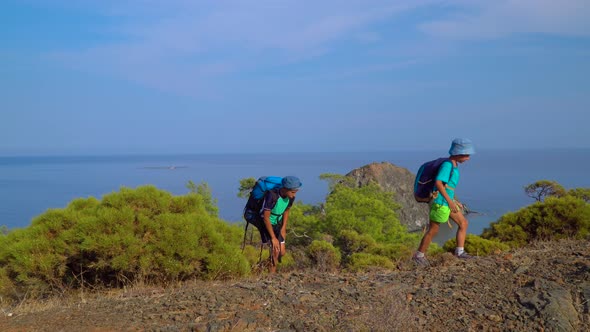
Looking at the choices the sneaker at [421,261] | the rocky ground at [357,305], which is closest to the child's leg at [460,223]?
the sneaker at [421,261]

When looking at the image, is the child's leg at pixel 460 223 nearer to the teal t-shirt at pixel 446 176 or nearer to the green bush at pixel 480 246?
the teal t-shirt at pixel 446 176

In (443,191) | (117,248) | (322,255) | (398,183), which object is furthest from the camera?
(398,183)

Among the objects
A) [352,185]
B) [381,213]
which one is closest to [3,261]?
[381,213]

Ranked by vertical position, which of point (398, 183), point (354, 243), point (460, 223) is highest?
point (460, 223)

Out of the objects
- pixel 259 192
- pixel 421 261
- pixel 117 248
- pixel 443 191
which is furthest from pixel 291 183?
pixel 117 248

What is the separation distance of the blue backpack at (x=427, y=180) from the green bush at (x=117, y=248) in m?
3.09

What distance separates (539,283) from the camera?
570 centimetres

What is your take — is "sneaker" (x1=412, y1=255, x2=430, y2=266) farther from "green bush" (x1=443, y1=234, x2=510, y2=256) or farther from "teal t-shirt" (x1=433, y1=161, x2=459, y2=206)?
"green bush" (x1=443, y1=234, x2=510, y2=256)

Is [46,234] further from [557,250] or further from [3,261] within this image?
[557,250]

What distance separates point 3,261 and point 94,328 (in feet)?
15.5

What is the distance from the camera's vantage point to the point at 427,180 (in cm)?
713

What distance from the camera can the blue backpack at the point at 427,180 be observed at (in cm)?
709

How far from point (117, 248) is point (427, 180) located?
15.1 feet

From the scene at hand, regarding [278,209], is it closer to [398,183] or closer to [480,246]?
[480,246]
